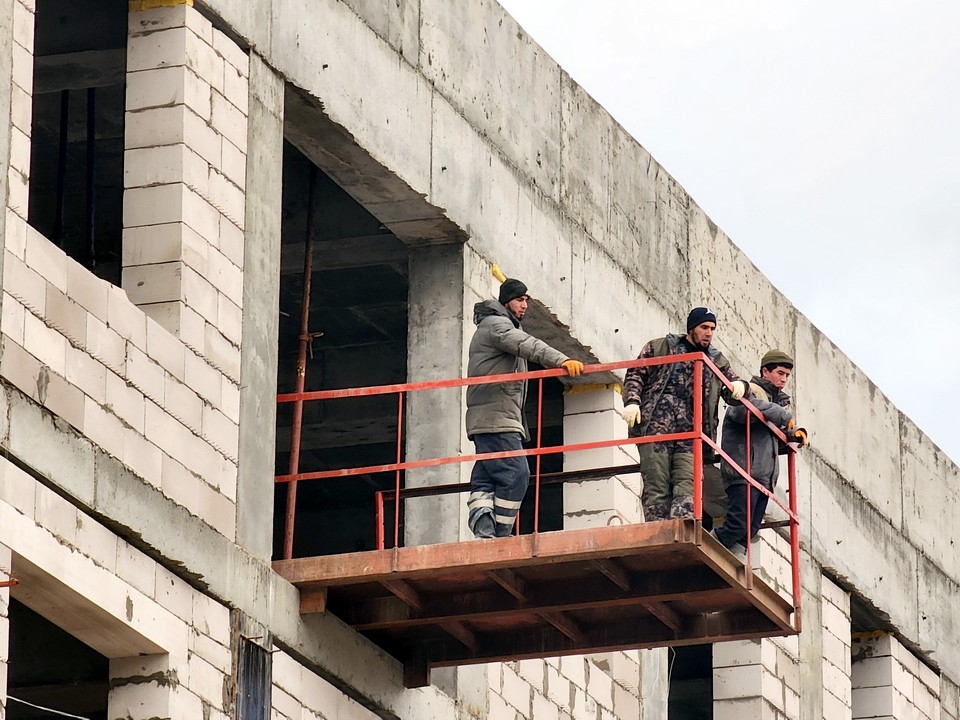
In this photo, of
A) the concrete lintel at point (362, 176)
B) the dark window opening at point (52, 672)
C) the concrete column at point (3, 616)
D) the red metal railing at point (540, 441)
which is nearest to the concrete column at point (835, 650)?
the red metal railing at point (540, 441)

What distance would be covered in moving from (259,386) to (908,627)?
10.6 meters

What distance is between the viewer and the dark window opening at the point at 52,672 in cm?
1692

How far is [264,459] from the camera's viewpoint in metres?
15.8

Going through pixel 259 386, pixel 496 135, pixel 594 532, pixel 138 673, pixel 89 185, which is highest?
pixel 496 135

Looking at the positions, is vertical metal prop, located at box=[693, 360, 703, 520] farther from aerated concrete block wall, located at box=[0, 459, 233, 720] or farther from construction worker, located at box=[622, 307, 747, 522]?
aerated concrete block wall, located at box=[0, 459, 233, 720]

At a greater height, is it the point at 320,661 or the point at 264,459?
the point at 264,459

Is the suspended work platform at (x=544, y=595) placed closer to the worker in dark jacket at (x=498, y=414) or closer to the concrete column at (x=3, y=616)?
the worker in dark jacket at (x=498, y=414)

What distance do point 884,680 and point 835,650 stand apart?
1050 mm

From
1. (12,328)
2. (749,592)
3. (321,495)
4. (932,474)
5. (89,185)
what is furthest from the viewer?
(932,474)

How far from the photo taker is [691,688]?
26719 millimetres

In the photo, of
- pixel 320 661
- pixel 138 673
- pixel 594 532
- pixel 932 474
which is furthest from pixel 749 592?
pixel 932 474

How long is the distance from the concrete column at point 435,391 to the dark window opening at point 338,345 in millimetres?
758

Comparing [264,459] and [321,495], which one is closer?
[264,459]

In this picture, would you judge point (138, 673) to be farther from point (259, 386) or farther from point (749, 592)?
point (749, 592)
